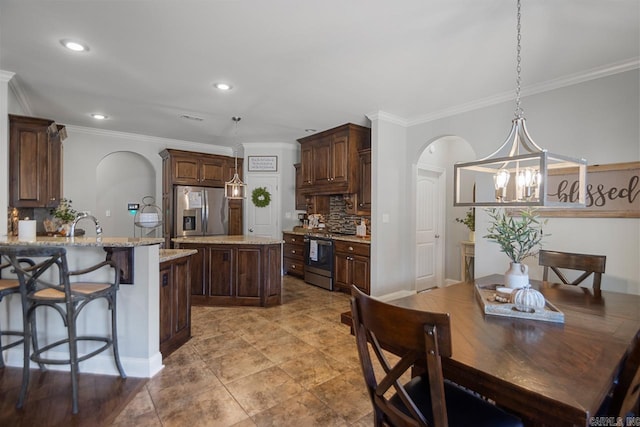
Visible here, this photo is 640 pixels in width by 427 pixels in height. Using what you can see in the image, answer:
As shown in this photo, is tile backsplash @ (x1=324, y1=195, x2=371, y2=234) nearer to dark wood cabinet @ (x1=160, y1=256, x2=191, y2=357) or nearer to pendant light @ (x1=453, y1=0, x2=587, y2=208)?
pendant light @ (x1=453, y1=0, x2=587, y2=208)

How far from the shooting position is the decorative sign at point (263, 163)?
6.31 m

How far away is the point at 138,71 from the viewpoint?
118 inches

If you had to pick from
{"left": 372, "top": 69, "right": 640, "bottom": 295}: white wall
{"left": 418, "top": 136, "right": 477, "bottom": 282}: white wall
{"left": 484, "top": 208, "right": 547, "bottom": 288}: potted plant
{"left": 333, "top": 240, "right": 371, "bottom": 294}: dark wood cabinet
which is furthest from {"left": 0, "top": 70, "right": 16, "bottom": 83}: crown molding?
{"left": 418, "top": 136, "right": 477, "bottom": 282}: white wall

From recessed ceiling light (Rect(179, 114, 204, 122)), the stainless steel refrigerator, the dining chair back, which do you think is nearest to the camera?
the dining chair back

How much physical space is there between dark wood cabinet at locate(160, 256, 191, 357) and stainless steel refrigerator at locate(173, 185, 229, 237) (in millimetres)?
2562

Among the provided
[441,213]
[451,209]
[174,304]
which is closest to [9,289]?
[174,304]

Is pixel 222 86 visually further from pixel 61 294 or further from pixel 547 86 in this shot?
pixel 547 86

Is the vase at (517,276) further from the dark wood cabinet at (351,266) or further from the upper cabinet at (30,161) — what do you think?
the upper cabinet at (30,161)

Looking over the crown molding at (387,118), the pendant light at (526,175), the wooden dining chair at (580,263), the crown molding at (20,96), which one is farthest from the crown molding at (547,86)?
the crown molding at (20,96)

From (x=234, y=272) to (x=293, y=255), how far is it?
198 cm

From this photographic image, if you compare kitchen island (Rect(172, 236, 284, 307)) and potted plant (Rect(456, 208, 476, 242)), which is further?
potted plant (Rect(456, 208, 476, 242))

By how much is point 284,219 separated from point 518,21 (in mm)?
4999

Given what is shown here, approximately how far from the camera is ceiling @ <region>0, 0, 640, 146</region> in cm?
208

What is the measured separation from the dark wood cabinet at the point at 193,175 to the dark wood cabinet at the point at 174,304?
2734 mm
